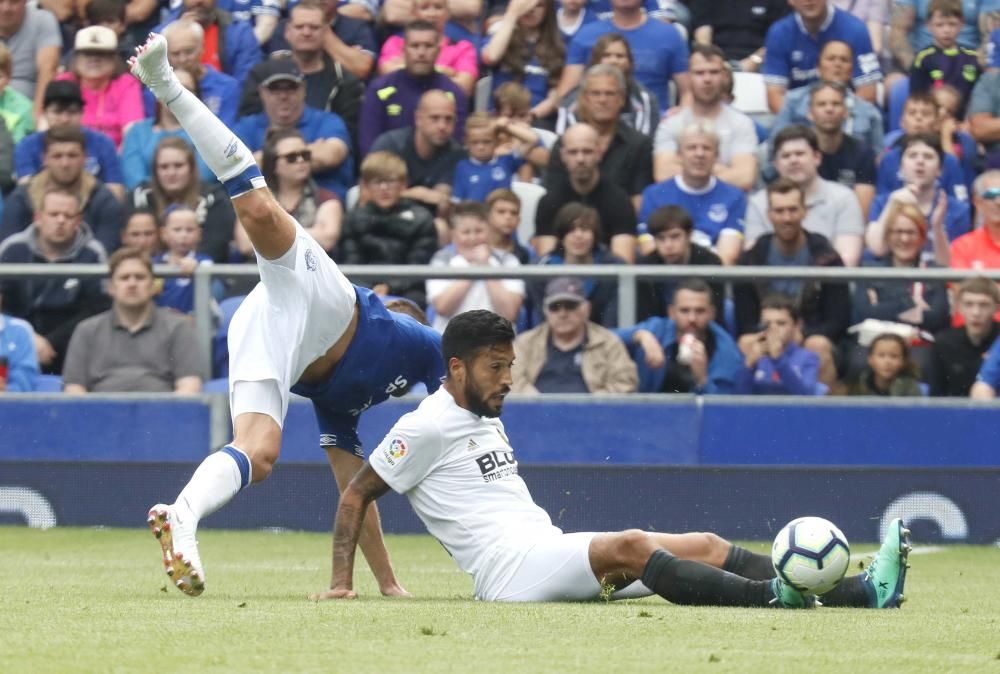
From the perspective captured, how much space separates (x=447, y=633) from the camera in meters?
5.92

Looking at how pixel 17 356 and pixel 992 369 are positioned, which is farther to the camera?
pixel 17 356

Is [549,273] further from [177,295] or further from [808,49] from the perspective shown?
[808,49]

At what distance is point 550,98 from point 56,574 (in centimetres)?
670

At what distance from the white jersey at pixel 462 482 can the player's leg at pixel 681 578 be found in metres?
0.34

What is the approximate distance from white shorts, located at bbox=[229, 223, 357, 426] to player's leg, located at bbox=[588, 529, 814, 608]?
151 cm

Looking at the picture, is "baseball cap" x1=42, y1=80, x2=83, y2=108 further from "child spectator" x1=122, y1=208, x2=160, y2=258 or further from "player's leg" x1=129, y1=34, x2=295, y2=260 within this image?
"player's leg" x1=129, y1=34, x2=295, y2=260

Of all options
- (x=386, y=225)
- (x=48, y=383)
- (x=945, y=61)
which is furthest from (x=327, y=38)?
(x=945, y=61)

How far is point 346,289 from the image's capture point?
7.86 metres

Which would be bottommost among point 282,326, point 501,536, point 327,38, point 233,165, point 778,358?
point 501,536

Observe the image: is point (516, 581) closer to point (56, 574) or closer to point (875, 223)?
point (56, 574)

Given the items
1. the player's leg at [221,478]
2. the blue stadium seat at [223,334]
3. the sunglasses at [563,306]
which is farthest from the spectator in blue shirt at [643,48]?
the player's leg at [221,478]

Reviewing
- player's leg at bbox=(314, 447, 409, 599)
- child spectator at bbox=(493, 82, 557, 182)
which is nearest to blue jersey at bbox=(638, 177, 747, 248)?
child spectator at bbox=(493, 82, 557, 182)

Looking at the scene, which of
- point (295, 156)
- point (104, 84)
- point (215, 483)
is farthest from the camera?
point (104, 84)

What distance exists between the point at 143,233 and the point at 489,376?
6160 mm
